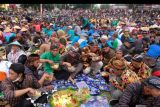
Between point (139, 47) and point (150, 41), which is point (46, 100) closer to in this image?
point (139, 47)

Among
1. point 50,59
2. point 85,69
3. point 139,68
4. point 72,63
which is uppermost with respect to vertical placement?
point 139,68

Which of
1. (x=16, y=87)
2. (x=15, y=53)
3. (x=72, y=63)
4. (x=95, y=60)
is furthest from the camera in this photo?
(x=95, y=60)

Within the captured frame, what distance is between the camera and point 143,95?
5078 mm

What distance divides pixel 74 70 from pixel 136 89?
11.5ft

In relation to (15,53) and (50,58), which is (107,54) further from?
(15,53)

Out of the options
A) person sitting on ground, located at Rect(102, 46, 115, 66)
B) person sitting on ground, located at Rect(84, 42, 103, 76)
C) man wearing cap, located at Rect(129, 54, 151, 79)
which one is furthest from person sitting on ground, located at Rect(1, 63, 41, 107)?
person sitting on ground, located at Rect(102, 46, 115, 66)

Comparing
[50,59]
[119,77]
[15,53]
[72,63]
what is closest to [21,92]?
[119,77]

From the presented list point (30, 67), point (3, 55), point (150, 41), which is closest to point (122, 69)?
point (30, 67)

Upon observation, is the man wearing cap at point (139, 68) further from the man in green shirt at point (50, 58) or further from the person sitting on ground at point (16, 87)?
the person sitting on ground at point (16, 87)

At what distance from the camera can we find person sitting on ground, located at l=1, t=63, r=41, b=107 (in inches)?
199

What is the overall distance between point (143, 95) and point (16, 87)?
1961mm

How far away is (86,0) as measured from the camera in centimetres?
341

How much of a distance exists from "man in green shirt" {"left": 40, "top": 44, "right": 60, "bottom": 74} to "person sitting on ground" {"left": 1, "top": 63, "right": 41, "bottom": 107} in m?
2.56

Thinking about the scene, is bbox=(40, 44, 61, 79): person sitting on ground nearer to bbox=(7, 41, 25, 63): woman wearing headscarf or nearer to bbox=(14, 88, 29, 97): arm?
bbox=(7, 41, 25, 63): woman wearing headscarf
